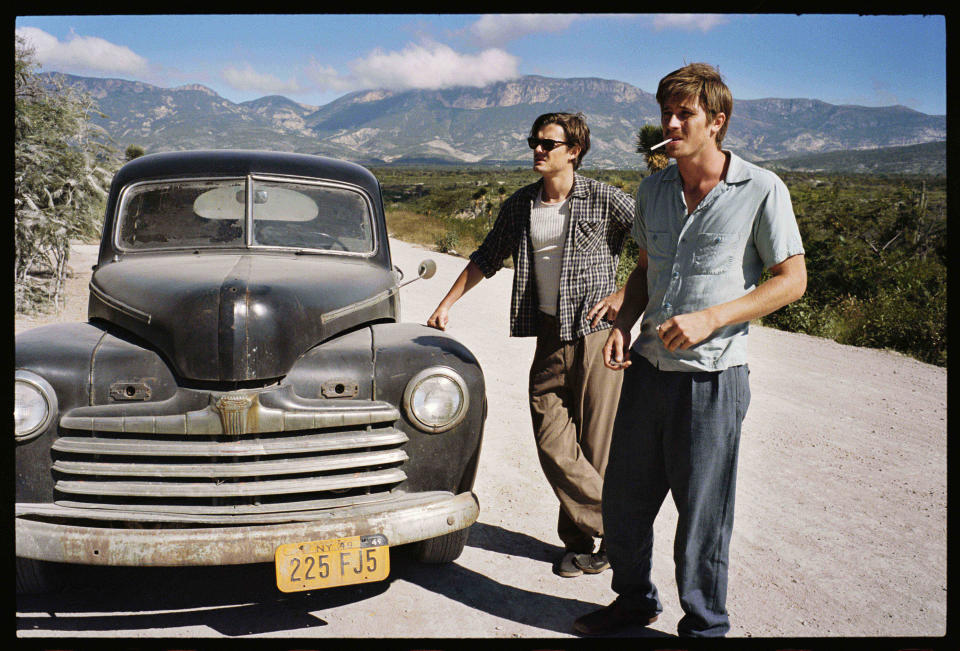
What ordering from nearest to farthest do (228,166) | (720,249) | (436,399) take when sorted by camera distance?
(720,249), (436,399), (228,166)

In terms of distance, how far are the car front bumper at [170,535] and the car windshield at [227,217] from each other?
5.90 ft

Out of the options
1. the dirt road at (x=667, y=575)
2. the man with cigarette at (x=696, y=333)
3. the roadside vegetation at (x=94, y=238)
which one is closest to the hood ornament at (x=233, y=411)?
the dirt road at (x=667, y=575)

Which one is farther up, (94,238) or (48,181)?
(48,181)

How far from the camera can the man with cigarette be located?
2.31 m

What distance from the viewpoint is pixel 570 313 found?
10.6 feet

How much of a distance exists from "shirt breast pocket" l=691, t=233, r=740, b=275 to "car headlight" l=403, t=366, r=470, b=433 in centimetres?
115

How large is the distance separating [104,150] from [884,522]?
46.2 feet

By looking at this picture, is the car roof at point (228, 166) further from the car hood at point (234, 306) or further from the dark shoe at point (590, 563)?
the dark shoe at point (590, 563)

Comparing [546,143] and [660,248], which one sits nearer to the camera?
[660,248]

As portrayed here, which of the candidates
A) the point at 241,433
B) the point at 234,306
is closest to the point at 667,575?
the point at 241,433

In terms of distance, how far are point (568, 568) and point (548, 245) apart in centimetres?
157

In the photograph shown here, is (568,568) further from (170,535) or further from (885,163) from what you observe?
(885,163)

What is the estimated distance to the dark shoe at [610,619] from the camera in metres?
2.79
